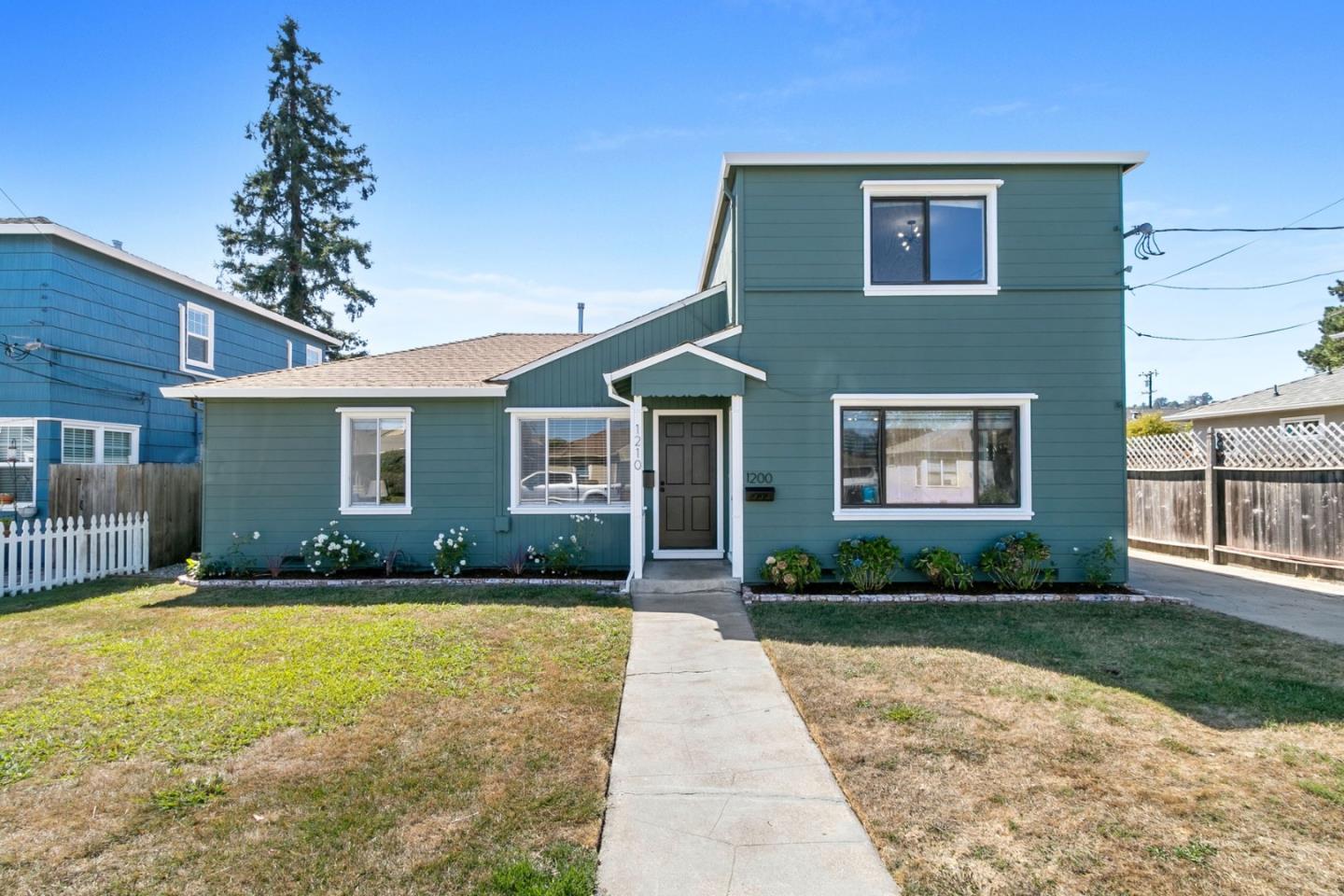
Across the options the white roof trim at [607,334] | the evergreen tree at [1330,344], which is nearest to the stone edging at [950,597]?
the white roof trim at [607,334]

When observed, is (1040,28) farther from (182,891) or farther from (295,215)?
(295,215)

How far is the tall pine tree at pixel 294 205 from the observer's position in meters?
21.9

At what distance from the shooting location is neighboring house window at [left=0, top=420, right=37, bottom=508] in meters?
11.0

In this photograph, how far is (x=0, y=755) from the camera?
3822 mm

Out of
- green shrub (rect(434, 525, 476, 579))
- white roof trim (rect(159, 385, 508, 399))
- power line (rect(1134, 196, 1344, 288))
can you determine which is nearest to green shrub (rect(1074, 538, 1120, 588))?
power line (rect(1134, 196, 1344, 288))

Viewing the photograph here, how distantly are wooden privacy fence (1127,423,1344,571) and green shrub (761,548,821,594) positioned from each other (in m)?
6.87

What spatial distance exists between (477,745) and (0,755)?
8.92 feet

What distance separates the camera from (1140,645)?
20.1ft

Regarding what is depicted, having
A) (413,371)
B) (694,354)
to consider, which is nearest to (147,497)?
(413,371)

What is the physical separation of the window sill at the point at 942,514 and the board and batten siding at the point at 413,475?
10.9 feet

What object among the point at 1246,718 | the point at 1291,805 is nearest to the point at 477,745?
the point at 1291,805

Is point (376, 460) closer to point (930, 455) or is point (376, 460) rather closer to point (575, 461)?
point (575, 461)

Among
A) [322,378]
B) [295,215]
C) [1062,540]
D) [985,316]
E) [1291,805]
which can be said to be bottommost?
[1291,805]

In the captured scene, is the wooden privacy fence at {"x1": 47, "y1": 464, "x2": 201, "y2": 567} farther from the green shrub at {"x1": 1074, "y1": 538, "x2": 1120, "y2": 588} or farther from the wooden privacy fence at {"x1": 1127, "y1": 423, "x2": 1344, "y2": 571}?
the wooden privacy fence at {"x1": 1127, "y1": 423, "x2": 1344, "y2": 571}
